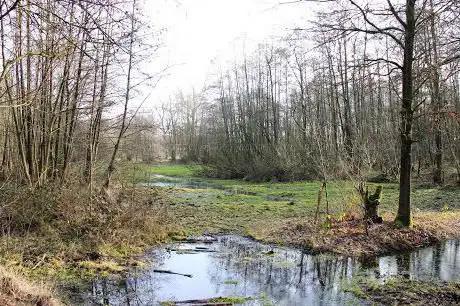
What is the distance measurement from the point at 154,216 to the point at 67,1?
9.35 m

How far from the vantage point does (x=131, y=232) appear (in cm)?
1288

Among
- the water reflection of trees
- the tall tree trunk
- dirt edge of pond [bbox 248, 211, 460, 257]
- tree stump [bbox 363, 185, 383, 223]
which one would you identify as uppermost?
the tall tree trunk

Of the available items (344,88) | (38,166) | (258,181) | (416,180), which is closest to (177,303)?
(38,166)

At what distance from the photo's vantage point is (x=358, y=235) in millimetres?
12781

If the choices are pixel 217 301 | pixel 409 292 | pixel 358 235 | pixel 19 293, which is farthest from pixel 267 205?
pixel 19 293

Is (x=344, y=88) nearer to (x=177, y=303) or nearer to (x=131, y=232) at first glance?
(x=131, y=232)

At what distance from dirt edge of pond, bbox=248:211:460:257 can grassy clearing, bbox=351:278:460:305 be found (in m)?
2.44

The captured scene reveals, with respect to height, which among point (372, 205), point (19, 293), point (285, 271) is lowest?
point (285, 271)

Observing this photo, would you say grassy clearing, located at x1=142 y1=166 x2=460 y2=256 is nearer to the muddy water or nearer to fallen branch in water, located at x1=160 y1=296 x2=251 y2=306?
the muddy water

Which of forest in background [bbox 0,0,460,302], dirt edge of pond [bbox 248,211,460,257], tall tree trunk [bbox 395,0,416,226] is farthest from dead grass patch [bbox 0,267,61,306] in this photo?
tall tree trunk [bbox 395,0,416,226]

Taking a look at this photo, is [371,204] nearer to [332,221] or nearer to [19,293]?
[332,221]

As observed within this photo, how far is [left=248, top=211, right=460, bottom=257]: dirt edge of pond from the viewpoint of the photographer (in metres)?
12.2

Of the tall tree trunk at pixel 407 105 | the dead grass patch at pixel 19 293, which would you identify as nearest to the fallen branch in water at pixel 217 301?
the dead grass patch at pixel 19 293

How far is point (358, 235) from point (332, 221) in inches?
60.6
